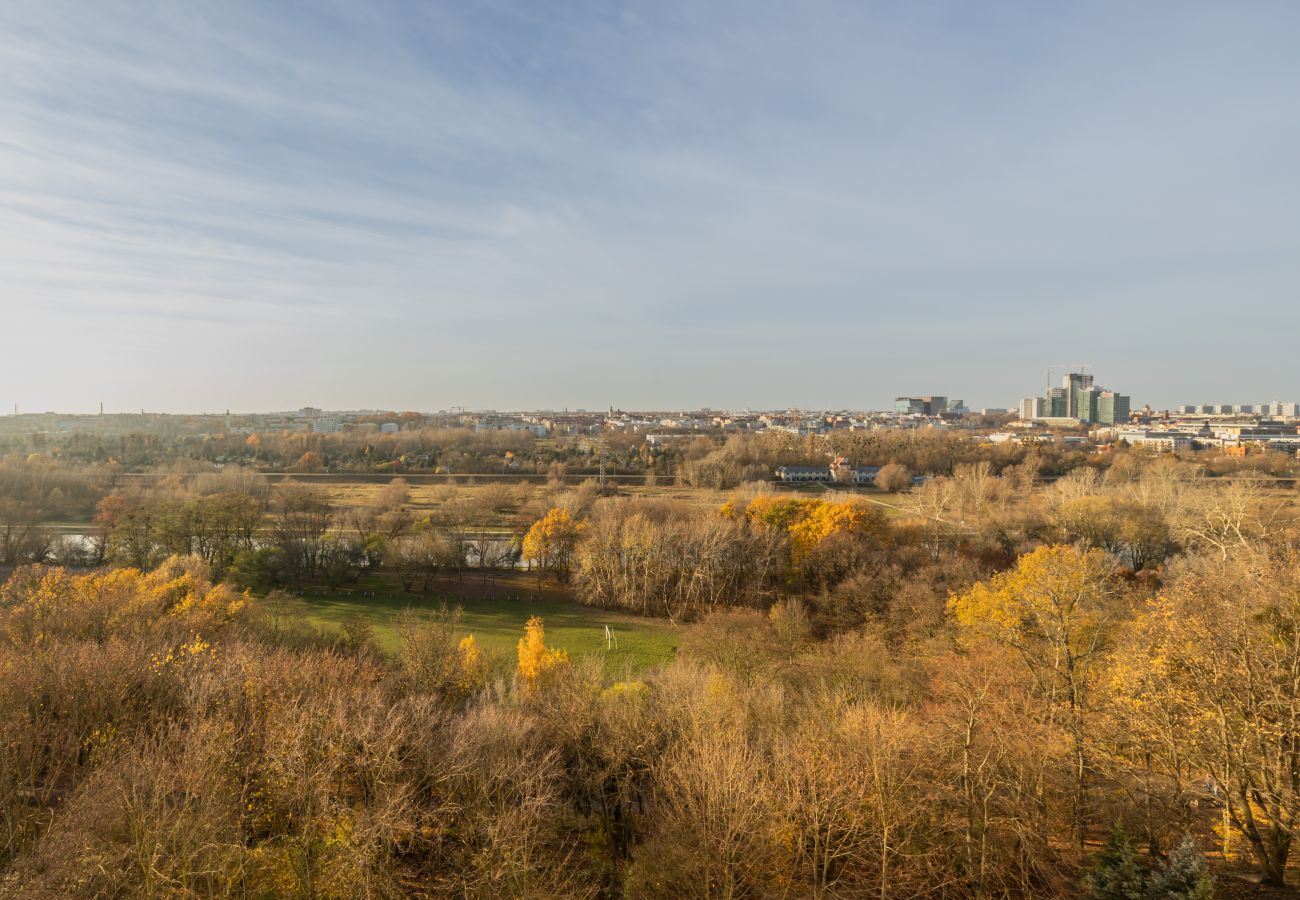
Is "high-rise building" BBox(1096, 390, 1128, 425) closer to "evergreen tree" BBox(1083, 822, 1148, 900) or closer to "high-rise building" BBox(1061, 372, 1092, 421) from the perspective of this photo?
"high-rise building" BBox(1061, 372, 1092, 421)

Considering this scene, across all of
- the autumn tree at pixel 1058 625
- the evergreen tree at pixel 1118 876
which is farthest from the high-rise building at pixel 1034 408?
the evergreen tree at pixel 1118 876

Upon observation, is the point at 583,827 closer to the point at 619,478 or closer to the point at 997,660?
the point at 997,660

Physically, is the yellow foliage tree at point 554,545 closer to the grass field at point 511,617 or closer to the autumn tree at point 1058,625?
the grass field at point 511,617

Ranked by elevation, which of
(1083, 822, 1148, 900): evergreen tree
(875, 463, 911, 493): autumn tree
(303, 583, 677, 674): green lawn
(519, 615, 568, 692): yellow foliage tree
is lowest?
(303, 583, 677, 674): green lawn

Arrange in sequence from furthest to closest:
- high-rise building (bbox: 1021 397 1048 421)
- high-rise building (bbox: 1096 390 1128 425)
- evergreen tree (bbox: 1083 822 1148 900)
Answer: high-rise building (bbox: 1021 397 1048 421)
high-rise building (bbox: 1096 390 1128 425)
evergreen tree (bbox: 1083 822 1148 900)

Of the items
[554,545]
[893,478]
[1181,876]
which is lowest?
[554,545]

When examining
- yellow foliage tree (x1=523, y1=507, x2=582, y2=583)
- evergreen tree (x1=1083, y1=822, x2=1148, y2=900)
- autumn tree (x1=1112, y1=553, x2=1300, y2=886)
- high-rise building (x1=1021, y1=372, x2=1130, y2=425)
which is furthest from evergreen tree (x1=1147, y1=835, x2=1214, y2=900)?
high-rise building (x1=1021, y1=372, x2=1130, y2=425)

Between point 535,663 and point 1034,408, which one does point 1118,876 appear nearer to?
point 535,663

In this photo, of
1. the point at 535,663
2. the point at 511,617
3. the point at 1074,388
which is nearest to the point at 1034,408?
the point at 1074,388

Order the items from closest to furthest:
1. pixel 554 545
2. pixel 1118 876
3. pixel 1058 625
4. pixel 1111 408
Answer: pixel 1118 876 < pixel 1058 625 < pixel 554 545 < pixel 1111 408
